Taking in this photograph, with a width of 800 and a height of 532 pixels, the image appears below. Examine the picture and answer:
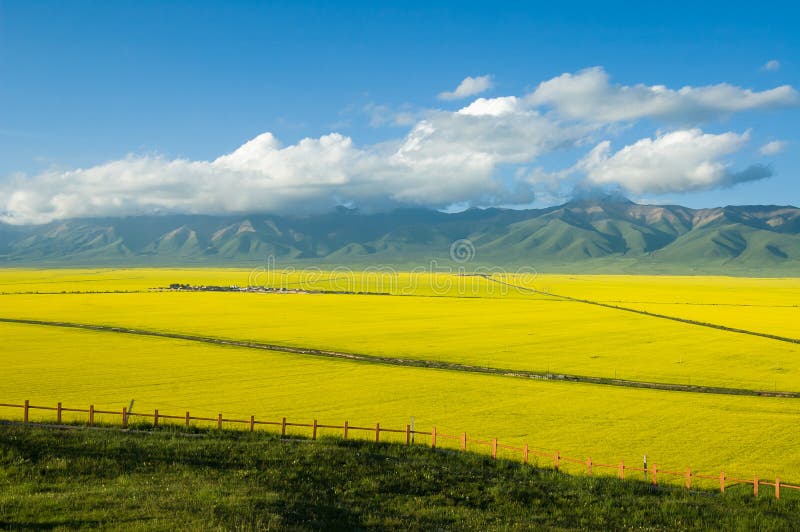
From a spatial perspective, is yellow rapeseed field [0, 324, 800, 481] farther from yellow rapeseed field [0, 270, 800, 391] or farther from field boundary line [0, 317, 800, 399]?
yellow rapeseed field [0, 270, 800, 391]

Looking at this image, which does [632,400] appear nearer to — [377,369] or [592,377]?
[592,377]

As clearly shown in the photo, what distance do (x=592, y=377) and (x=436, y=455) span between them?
27579 mm

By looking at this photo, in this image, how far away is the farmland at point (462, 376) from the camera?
117ft

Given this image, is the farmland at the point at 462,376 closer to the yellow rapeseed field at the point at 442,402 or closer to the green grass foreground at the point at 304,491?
the yellow rapeseed field at the point at 442,402

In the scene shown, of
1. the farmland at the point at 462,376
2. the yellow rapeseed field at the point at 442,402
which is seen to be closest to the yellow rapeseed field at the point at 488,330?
the farmland at the point at 462,376

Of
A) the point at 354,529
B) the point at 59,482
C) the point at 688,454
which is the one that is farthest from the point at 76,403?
the point at 688,454

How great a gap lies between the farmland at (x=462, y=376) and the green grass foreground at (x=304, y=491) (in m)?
6.78

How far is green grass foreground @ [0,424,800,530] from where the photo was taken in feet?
63.0

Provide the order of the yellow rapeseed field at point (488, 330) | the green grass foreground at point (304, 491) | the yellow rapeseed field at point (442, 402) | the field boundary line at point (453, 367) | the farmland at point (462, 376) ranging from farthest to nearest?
1. the yellow rapeseed field at point (488, 330)
2. the field boundary line at point (453, 367)
3. the farmland at point (462, 376)
4. the yellow rapeseed field at point (442, 402)
5. the green grass foreground at point (304, 491)

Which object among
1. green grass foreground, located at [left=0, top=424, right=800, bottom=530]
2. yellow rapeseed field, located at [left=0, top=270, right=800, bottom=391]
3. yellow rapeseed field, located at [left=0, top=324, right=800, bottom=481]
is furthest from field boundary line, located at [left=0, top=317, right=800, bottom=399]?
green grass foreground, located at [left=0, top=424, right=800, bottom=530]

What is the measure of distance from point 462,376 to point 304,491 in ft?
101

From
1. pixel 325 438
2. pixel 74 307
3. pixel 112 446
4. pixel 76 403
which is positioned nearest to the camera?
pixel 112 446

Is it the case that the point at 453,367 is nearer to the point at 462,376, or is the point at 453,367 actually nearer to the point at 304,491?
the point at 462,376

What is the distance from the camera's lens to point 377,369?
54406 mm
